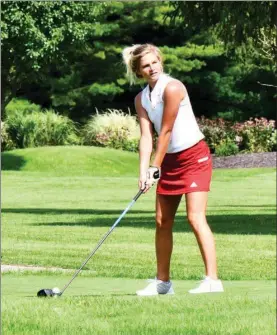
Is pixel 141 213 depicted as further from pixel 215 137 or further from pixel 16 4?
pixel 215 137

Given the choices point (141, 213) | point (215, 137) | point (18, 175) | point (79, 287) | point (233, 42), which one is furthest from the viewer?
point (215, 137)

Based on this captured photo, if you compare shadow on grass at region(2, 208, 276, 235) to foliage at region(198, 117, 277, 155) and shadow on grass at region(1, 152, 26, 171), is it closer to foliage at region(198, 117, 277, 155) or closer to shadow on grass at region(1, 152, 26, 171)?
shadow on grass at region(1, 152, 26, 171)

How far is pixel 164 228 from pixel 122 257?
239 inches

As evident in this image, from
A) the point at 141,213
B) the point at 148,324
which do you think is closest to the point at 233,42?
the point at 141,213

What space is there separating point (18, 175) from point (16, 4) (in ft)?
19.6

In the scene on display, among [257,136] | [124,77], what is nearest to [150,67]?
[257,136]

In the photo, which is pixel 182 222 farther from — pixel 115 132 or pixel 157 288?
pixel 115 132

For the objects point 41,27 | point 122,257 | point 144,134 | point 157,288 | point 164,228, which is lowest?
point 41,27

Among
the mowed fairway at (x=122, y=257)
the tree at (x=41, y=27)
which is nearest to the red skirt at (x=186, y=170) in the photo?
the mowed fairway at (x=122, y=257)

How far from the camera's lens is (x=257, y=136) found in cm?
4850

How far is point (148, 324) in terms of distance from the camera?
6816 mm

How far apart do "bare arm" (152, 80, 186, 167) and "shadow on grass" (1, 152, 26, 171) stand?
34.8 meters

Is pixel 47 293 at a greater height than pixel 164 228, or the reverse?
pixel 164 228

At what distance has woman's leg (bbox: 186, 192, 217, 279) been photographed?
27.9ft
